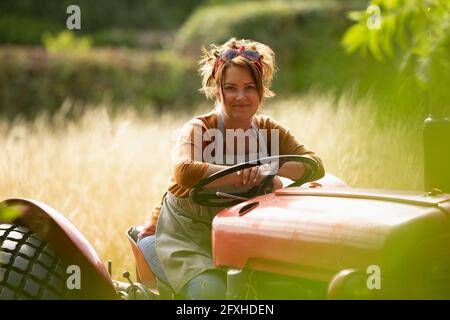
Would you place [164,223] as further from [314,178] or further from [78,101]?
[78,101]

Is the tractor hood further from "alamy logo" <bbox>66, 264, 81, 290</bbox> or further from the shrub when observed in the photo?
the shrub

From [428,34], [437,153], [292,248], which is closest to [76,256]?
[292,248]

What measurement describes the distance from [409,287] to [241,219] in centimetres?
64

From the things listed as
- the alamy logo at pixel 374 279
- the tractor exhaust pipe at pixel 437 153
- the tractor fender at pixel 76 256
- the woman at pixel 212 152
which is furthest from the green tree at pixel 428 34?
the tractor fender at pixel 76 256

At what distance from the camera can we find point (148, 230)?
336cm

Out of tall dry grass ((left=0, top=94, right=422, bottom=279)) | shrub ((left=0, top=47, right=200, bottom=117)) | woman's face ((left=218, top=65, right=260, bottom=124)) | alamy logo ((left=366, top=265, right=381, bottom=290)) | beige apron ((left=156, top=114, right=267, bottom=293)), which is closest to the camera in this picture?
alamy logo ((left=366, top=265, right=381, bottom=290))

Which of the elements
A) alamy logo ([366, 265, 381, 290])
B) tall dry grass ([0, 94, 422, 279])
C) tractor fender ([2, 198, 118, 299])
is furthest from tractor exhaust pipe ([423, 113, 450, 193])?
tall dry grass ([0, 94, 422, 279])

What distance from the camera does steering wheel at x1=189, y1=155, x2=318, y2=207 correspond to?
288 cm

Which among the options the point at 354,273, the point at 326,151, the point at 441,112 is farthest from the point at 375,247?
the point at 326,151

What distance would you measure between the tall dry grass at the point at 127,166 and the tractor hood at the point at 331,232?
2.05 meters

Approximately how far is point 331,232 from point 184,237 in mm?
911

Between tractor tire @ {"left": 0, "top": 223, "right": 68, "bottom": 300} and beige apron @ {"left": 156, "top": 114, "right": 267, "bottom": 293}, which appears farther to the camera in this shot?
beige apron @ {"left": 156, "top": 114, "right": 267, "bottom": 293}

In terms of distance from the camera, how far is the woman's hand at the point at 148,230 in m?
3.35
